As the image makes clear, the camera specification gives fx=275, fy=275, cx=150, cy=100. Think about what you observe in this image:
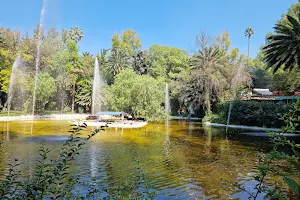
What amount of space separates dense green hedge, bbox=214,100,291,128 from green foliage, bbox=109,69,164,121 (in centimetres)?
788

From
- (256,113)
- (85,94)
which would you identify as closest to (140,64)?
(85,94)

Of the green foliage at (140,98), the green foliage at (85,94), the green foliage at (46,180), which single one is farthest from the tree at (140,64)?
the green foliage at (46,180)

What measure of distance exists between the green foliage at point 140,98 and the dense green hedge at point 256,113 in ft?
25.9

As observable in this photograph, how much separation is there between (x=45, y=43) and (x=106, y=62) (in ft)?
40.2

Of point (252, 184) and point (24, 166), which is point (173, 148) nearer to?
point (252, 184)

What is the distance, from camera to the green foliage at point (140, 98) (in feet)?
105

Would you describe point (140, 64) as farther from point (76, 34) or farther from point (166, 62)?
point (76, 34)

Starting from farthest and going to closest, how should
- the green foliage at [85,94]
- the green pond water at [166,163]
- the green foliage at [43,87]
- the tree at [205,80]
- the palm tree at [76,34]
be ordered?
the palm tree at [76,34] → the green foliage at [85,94] → the green foliage at [43,87] → the tree at [205,80] → the green pond water at [166,163]

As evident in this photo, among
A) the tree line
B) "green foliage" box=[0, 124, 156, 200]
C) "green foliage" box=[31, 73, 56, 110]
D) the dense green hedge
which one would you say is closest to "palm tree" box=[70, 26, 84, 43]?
the tree line

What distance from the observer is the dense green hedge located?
26500mm

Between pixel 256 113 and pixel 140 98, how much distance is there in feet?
41.8

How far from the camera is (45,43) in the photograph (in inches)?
1757

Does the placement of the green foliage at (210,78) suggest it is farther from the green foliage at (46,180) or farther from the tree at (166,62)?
the green foliage at (46,180)

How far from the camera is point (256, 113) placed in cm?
2798
